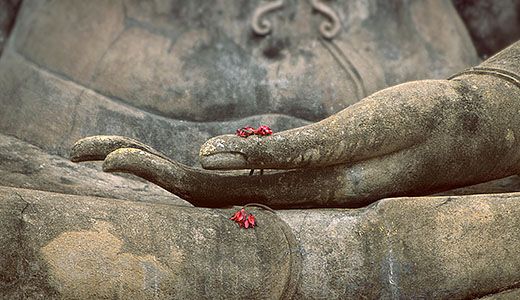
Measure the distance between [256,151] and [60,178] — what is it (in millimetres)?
776

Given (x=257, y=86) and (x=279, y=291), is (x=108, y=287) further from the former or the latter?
(x=257, y=86)

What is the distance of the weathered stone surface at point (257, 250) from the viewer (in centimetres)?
260

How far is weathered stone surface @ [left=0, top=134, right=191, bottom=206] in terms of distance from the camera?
3184mm

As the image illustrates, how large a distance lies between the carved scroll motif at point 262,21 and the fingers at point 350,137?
0.81 meters

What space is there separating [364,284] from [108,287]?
624 millimetres

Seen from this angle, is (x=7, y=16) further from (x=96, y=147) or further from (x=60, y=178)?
(x=96, y=147)

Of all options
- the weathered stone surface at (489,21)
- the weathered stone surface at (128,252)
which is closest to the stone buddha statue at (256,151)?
the weathered stone surface at (128,252)

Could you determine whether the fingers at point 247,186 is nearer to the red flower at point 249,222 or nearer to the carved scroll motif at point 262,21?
the red flower at point 249,222

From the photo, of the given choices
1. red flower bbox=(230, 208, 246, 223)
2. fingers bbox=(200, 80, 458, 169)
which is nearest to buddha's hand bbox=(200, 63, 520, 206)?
fingers bbox=(200, 80, 458, 169)

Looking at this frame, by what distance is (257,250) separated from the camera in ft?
9.00

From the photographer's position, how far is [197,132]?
3668mm

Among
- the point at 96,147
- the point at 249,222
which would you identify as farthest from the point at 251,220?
the point at 96,147

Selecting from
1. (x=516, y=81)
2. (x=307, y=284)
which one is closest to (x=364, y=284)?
(x=307, y=284)

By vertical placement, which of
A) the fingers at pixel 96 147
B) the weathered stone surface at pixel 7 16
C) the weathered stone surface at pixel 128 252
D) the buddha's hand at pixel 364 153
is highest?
the weathered stone surface at pixel 7 16
